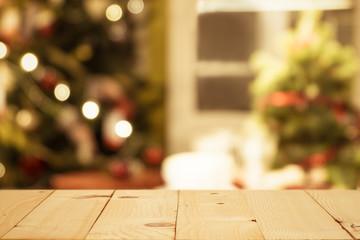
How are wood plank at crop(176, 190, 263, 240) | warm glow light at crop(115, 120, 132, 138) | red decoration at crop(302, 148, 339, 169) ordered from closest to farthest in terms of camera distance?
wood plank at crop(176, 190, 263, 240) < red decoration at crop(302, 148, 339, 169) < warm glow light at crop(115, 120, 132, 138)

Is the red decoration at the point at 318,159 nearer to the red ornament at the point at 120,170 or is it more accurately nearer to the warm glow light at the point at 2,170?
the red ornament at the point at 120,170

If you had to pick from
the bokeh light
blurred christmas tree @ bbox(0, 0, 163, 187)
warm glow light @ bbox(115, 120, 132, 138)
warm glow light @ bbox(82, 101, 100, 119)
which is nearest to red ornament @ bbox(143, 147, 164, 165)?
blurred christmas tree @ bbox(0, 0, 163, 187)

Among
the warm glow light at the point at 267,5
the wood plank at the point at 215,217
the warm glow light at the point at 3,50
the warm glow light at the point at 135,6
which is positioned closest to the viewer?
the wood plank at the point at 215,217

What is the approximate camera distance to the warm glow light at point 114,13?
2.88 m

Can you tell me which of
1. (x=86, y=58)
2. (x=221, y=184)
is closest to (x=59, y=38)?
(x=86, y=58)

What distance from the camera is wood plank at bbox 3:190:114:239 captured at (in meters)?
0.92

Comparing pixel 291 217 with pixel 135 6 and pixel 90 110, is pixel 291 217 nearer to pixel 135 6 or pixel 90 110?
pixel 90 110

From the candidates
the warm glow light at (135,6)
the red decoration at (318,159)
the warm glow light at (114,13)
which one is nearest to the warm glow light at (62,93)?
the warm glow light at (114,13)

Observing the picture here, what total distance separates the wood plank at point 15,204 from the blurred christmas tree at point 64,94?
154 centimetres

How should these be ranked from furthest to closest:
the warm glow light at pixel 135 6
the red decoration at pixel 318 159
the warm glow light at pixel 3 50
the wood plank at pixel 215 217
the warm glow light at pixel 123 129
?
the warm glow light at pixel 135 6 < the warm glow light at pixel 123 129 < the warm glow light at pixel 3 50 < the red decoration at pixel 318 159 < the wood plank at pixel 215 217

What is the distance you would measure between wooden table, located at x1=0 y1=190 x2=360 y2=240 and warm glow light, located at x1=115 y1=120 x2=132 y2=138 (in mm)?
1626

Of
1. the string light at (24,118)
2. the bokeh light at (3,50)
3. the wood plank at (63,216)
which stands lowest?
the wood plank at (63,216)

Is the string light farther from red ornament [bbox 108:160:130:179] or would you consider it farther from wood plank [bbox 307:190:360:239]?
wood plank [bbox 307:190:360:239]

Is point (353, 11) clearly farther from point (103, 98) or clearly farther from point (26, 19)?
point (26, 19)
